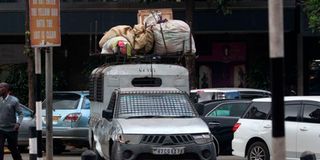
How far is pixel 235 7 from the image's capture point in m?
25.8

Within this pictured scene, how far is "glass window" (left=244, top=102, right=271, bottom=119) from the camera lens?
47.2 ft

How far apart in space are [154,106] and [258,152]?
299 centimetres

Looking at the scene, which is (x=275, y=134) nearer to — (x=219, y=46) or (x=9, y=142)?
(x=9, y=142)

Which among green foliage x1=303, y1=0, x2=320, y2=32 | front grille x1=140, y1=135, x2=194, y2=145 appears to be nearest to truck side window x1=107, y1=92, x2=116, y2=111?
front grille x1=140, y1=135, x2=194, y2=145

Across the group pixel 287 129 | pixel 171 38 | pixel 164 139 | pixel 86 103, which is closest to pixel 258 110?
pixel 287 129

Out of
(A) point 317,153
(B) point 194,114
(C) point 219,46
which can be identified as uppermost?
(C) point 219,46

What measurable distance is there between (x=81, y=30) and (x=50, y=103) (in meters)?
12.1

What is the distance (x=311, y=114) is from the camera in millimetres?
13578

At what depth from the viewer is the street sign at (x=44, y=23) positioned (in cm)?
1255

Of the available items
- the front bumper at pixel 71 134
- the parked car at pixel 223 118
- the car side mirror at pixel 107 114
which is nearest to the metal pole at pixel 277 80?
the car side mirror at pixel 107 114

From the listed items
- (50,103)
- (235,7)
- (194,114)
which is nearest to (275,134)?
(194,114)

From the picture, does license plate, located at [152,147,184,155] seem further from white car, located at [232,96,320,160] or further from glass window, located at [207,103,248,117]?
glass window, located at [207,103,248,117]

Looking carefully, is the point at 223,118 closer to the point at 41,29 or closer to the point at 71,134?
the point at 71,134

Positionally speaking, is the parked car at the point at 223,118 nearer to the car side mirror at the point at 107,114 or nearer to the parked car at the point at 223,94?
the parked car at the point at 223,94
